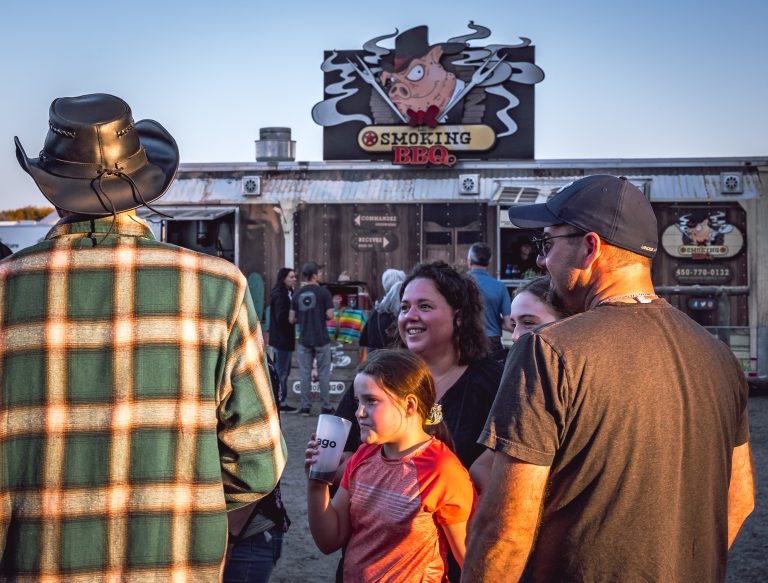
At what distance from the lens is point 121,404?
211 centimetres

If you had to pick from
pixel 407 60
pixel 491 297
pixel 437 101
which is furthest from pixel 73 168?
pixel 407 60

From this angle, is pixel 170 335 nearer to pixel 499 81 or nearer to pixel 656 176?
pixel 656 176

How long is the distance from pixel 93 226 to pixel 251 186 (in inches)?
537

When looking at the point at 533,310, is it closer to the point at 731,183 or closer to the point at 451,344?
the point at 451,344

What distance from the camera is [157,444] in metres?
2.12

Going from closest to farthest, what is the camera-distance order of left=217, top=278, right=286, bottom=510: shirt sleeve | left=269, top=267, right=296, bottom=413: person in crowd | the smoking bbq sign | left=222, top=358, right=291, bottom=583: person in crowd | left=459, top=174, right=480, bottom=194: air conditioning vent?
left=217, top=278, right=286, bottom=510: shirt sleeve → left=222, top=358, right=291, bottom=583: person in crowd → left=269, top=267, right=296, bottom=413: person in crowd → left=459, top=174, right=480, bottom=194: air conditioning vent → the smoking bbq sign

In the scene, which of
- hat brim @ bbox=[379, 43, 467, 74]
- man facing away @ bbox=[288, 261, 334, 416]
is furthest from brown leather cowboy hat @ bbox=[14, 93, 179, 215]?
Answer: hat brim @ bbox=[379, 43, 467, 74]

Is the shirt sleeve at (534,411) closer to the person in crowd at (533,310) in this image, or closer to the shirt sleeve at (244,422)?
the shirt sleeve at (244,422)

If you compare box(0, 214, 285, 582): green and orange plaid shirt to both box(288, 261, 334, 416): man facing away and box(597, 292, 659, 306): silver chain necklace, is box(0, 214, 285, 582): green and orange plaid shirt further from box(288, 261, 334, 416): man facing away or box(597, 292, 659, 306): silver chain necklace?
box(288, 261, 334, 416): man facing away

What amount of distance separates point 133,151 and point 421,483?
49.5 inches

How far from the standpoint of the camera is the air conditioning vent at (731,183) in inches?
577

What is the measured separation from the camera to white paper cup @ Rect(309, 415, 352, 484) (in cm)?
284

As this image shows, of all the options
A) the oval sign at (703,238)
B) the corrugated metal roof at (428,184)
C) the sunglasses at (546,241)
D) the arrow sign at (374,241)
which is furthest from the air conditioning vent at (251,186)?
the sunglasses at (546,241)

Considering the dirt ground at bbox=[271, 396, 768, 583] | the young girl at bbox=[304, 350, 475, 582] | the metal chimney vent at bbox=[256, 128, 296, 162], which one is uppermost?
the metal chimney vent at bbox=[256, 128, 296, 162]
